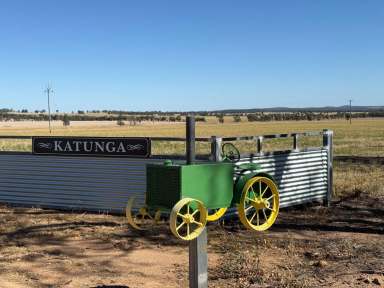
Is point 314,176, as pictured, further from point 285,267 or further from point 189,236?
point 189,236

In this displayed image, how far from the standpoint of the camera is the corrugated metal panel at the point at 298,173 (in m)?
9.18

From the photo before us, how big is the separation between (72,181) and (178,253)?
371 centimetres

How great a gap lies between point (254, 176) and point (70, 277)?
2237mm

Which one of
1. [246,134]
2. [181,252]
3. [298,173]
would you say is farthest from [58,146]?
[246,134]

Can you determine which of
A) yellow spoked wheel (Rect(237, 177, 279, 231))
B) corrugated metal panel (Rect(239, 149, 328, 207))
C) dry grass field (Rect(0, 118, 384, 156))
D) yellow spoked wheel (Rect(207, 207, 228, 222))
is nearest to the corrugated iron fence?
corrugated metal panel (Rect(239, 149, 328, 207))

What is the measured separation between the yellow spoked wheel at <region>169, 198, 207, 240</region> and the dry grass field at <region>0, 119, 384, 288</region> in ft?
3.93

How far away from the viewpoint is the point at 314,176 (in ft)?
33.3

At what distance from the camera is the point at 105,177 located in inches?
365

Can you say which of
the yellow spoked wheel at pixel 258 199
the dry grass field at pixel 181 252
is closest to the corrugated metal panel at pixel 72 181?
the dry grass field at pixel 181 252

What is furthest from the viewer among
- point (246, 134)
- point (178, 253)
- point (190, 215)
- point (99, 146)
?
point (246, 134)

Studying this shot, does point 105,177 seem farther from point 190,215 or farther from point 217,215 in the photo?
point 190,215

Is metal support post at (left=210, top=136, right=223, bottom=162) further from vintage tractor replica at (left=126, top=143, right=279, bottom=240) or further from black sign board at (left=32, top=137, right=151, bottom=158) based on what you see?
vintage tractor replica at (left=126, top=143, right=279, bottom=240)

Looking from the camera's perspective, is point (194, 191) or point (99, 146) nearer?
point (194, 191)

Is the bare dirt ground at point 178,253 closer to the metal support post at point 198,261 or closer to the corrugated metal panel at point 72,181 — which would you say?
the corrugated metal panel at point 72,181
